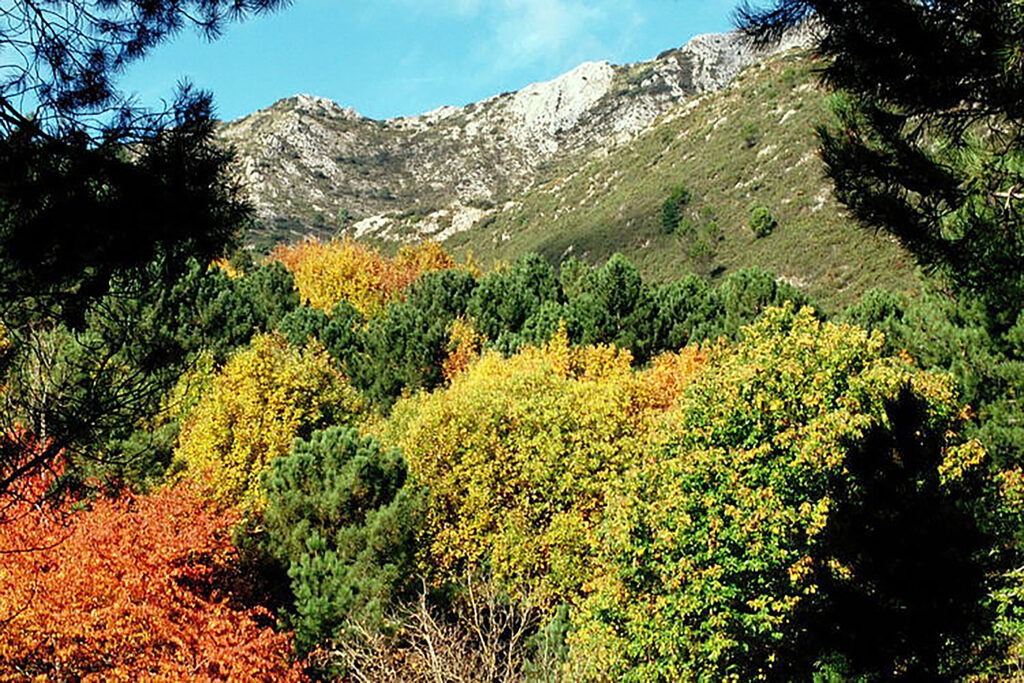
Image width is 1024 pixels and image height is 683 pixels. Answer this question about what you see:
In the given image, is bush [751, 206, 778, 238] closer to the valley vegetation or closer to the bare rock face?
the valley vegetation

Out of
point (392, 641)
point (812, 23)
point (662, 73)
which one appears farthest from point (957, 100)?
point (662, 73)

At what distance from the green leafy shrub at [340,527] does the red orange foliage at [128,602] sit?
3.54ft

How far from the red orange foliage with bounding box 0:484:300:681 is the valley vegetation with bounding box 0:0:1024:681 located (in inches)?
2.6

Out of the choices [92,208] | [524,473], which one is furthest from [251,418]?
[92,208]

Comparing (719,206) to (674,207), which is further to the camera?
(674,207)

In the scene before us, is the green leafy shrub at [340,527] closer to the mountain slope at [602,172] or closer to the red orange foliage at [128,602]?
the red orange foliage at [128,602]

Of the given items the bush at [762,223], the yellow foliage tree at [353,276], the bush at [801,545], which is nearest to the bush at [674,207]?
the bush at [762,223]

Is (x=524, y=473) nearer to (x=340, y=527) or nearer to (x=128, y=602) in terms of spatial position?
(x=340, y=527)

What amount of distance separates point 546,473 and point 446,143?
128 meters

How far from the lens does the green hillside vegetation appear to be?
49.4 metres

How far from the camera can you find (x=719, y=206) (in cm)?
6353

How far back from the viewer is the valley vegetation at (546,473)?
502 centimetres

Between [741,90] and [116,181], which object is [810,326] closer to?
[116,181]

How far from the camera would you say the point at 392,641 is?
14.8m
